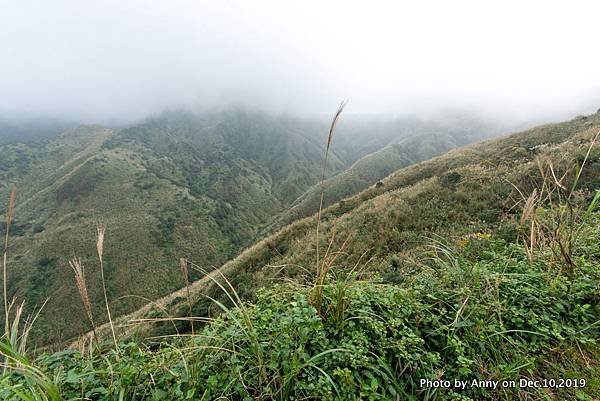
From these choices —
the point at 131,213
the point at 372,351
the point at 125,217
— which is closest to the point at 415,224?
the point at 372,351

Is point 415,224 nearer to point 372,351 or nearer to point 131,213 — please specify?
point 372,351

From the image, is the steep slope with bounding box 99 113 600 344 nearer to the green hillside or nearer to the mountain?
the green hillside

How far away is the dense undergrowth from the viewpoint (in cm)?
212

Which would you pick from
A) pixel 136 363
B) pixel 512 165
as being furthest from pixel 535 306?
pixel 512 165

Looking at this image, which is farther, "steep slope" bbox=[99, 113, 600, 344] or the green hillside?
"steep slope" bbox=[99, 113, 600, 344]

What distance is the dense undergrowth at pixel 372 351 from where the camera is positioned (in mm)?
2125

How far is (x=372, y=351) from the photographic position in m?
2.46

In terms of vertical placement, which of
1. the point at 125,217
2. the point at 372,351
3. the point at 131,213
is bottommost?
the point at 125,217

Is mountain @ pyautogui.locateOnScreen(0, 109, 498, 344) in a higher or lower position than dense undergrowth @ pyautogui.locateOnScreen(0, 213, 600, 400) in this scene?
lower

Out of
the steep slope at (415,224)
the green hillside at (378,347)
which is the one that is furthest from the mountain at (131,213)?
the green hillside at (378,347)

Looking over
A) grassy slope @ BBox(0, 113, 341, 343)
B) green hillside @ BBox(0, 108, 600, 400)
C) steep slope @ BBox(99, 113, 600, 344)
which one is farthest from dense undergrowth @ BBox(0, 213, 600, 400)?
grassy slope @ BBox(0, 113, 341, 343)

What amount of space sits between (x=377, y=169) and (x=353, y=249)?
3665 inches

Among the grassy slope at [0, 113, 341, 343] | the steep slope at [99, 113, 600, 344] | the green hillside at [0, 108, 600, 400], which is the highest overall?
the green hillside at [0, 108, 600, 400]

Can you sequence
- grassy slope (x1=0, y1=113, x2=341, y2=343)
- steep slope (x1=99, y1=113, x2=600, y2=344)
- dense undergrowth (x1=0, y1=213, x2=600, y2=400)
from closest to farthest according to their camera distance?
dense undergrowth (x1=0, y1=213, x2=600, y2=400), steep slope (x1=99, y1=113, x2=600, y2=344), grassy slope (x1=0, y1=113, x2=341, y2=343)
